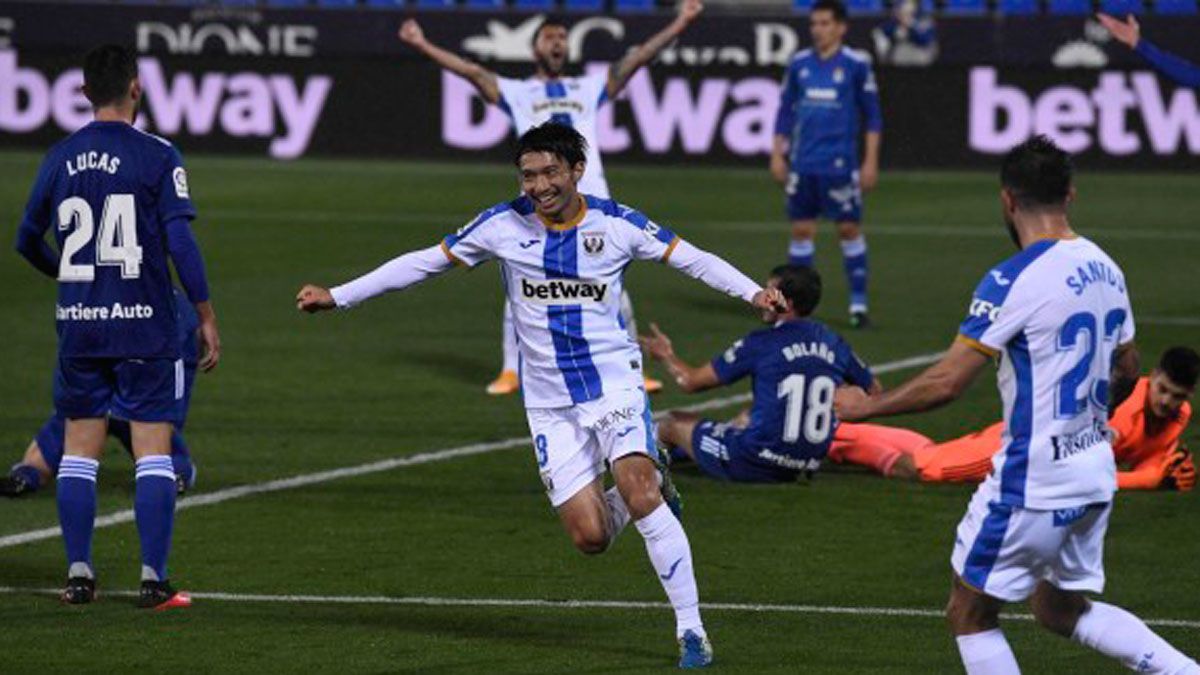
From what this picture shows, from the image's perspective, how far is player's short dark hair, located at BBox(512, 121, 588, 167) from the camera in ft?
31.0

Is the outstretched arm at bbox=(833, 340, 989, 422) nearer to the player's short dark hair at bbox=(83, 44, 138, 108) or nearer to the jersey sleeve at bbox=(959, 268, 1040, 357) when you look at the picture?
the jersey sleeve at bbox=(959, 268, 1040, 357)

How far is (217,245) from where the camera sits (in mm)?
23438

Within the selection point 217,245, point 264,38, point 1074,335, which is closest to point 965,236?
point 217,245

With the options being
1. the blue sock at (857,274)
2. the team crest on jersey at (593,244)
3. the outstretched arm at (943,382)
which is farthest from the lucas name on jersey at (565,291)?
the blue sock at (857,274)

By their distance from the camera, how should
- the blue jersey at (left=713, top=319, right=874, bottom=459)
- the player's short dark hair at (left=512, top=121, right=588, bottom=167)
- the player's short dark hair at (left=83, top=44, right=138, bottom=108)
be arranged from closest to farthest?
the player's short dark hair at (left=512, top=121, right=588, bottom=167), the player's short dark hair at (left=83, top=44, right=138, bottom=108), the blue jersey at (left=713, top=319, right=874, bottom=459)

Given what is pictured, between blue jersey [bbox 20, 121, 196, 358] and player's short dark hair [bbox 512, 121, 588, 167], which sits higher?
player's short dark hair [bbox 512, 121, 588, 167]

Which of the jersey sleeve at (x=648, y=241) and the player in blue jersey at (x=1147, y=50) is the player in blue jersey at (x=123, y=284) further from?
the player in blue jersey at (x=1147, y=50)

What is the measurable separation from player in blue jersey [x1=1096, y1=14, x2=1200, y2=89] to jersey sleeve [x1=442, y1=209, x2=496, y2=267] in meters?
3.94

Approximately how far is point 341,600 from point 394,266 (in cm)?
154

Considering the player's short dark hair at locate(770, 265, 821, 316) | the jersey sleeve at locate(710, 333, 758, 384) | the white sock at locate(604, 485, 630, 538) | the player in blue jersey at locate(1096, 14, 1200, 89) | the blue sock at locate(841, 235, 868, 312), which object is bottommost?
the blue sock at locate(841, 235, 868, 312)

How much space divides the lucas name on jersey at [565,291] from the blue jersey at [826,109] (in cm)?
987

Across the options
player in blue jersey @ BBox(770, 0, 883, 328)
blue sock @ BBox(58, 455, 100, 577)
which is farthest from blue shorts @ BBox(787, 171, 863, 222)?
blue sock @ BBox(58, 455, 100, 577)

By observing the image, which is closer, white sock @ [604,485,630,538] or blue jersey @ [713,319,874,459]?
white sock @ [604,485,630,538]

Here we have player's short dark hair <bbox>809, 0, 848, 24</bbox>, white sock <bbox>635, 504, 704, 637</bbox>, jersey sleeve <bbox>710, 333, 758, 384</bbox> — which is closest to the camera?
white sock <bbox>635, 504, 704, 637</bbox>
